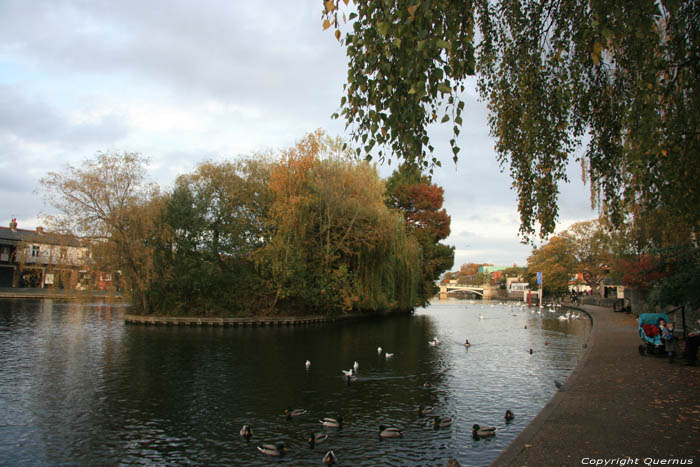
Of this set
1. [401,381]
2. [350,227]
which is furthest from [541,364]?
[350,227]

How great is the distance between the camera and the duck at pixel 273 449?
7621mm

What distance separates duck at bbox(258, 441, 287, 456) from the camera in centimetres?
762

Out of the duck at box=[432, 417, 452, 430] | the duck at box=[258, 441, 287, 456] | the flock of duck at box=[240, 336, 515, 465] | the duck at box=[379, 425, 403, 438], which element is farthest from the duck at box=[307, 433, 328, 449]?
the duck at box=[432, 417, 452, 430]

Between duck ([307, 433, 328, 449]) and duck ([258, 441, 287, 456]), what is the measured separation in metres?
0.49

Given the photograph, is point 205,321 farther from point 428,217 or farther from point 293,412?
point 428,217

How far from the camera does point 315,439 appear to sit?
26.6 ft

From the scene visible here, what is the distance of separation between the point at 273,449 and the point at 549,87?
7.31 m

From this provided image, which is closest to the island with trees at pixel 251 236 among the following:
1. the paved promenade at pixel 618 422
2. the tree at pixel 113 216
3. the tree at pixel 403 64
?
the tree at pixel 113 216

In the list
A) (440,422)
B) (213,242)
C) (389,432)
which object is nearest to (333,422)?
(389,432)

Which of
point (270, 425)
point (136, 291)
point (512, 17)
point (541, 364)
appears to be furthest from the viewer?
point (136, 291)

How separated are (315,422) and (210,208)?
72.2 feet

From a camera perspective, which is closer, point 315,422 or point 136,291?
point 315,422

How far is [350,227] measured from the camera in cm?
2903

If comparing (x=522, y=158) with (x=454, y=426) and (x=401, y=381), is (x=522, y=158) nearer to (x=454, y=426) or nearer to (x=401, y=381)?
(x=454, y=426)
